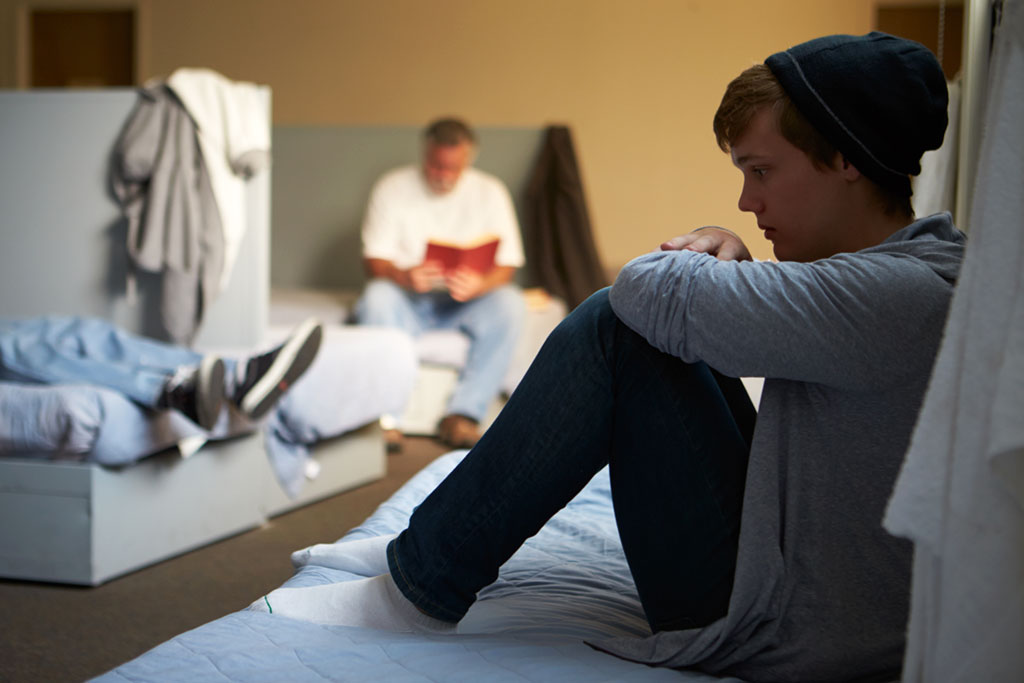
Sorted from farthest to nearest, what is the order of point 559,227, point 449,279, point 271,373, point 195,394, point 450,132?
1. point 559,227
2. point 450,132
3. point 449,279
4. point 271,373
5. point 195,394

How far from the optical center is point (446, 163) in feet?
11.1

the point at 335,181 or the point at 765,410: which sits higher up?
the point at 335,181

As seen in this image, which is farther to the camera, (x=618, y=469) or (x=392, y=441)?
(x=392, y=441)

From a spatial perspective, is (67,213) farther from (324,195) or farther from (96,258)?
(324,195)

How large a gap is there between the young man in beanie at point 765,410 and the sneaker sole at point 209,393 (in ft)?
3.18

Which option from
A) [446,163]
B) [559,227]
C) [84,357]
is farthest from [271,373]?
[559,227]

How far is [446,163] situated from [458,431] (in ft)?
3.12

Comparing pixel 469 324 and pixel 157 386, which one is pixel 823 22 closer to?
pixel 469 324

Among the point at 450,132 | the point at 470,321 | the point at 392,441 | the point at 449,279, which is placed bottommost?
the point at 392,441

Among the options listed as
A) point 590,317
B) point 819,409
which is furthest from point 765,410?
point 590,317

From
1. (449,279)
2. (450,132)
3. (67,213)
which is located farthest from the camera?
(450,132)

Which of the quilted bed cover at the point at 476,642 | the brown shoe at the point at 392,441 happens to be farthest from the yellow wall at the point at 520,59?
the quilted bed cover at the point at 476,642

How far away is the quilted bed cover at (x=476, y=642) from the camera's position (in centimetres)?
81

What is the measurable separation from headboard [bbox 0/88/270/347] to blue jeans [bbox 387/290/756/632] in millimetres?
1634
